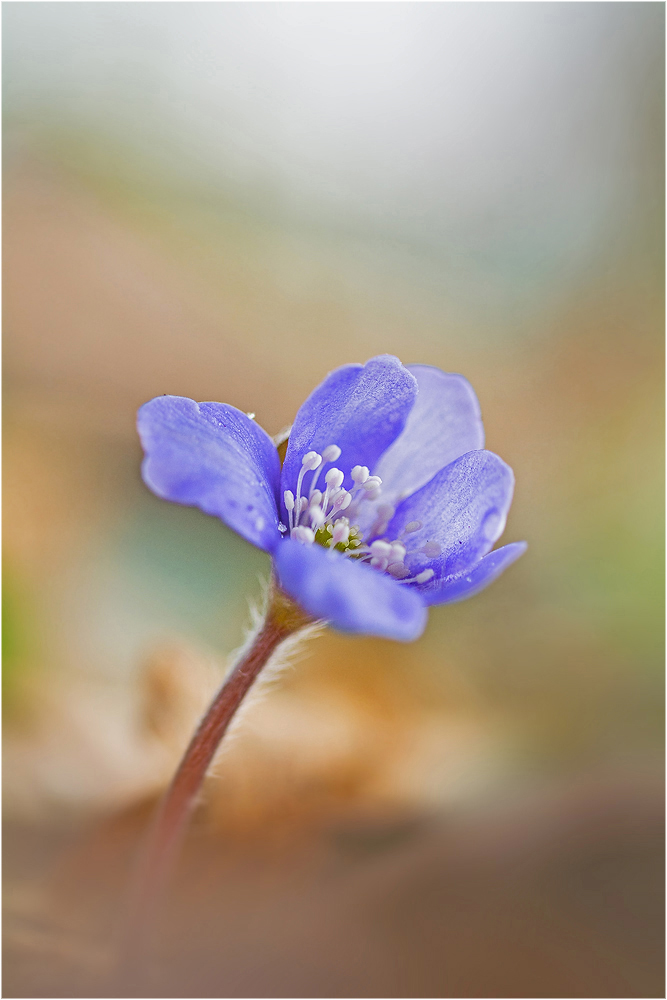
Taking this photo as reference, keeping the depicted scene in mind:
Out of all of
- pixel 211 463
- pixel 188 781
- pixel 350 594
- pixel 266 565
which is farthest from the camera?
pixel 266 565

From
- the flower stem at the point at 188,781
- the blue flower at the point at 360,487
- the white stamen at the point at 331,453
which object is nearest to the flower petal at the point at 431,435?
the blue flower at the point at 360,487

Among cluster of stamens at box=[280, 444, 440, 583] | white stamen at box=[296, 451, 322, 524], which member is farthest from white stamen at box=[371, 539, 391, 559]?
white stamen at box=[296, 451, 322, 524]

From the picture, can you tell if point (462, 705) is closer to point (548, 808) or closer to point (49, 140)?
point (548, 808)

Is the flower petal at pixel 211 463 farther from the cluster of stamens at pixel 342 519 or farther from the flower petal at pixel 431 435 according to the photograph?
the flower petal at pixel 431 435

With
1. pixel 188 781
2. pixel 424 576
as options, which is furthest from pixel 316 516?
pixel 188 781

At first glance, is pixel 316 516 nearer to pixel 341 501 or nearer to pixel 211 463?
pixel 341 501

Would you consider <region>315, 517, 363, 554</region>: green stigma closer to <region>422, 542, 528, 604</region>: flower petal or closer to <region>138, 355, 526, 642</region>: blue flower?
<region>138, 355, 526, 642</region>: blue flower

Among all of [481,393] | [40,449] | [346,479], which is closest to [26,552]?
[40,449]
